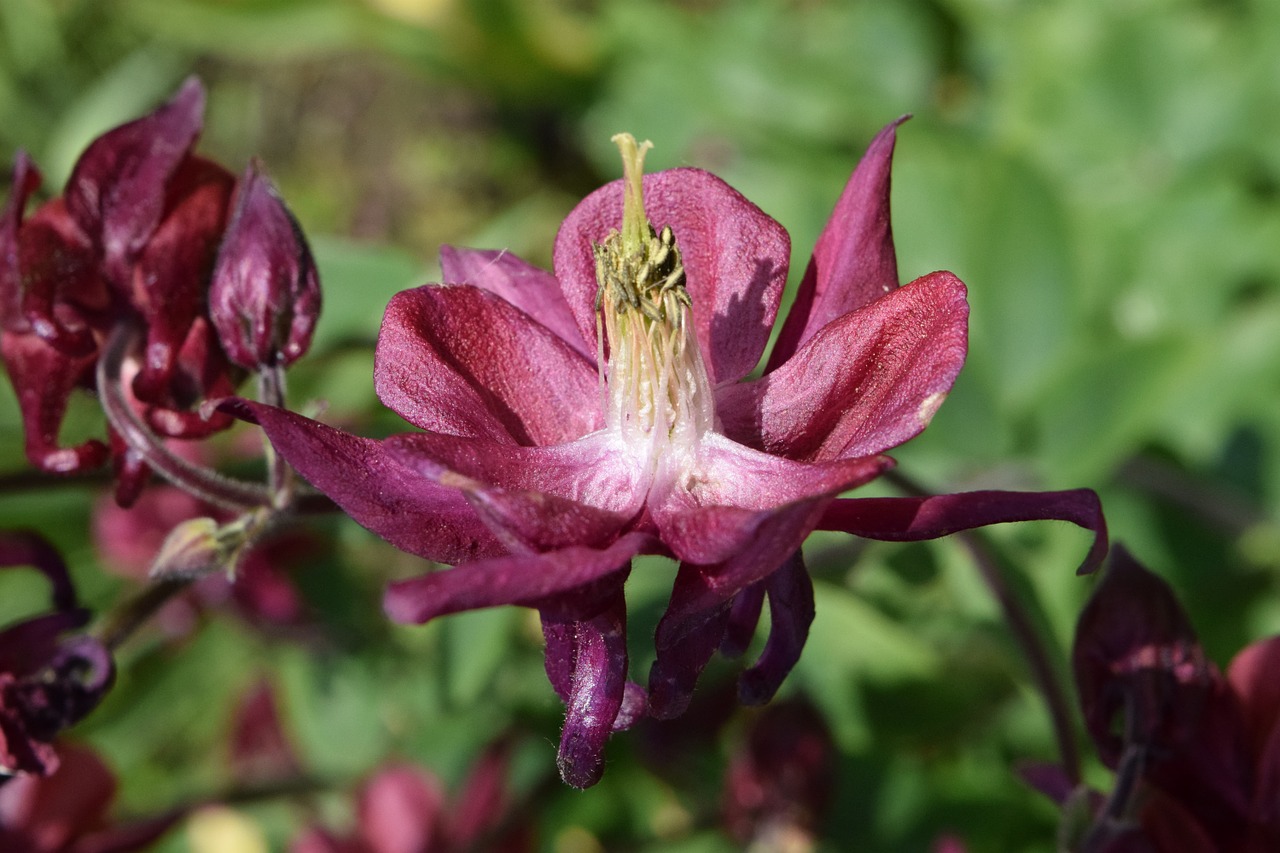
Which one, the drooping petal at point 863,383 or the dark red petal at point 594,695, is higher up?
the drooping petal at point 863,383

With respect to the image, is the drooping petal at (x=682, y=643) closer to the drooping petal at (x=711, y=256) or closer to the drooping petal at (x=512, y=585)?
the drooping petal at (x=512, y=585)

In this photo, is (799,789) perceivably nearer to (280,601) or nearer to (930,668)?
(930,668)

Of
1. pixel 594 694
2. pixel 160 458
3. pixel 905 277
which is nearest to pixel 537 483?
pixel 594 694

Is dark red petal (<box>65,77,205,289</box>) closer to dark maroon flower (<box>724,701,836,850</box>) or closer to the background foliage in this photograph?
the background foliage

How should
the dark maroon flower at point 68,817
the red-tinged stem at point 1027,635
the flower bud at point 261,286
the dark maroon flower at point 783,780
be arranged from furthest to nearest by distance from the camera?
the dark maroon flower at point 783,780, the dark maroon flower at point 68,817, the red-tinged stem at point 1027,635, the flower bud at point 261,286

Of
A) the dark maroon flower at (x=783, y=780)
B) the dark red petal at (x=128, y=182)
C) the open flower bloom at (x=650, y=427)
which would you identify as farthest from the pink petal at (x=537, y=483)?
the dark maroon flower at (x=783, y=780)

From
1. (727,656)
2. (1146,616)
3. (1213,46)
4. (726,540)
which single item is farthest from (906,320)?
(1213,46)
